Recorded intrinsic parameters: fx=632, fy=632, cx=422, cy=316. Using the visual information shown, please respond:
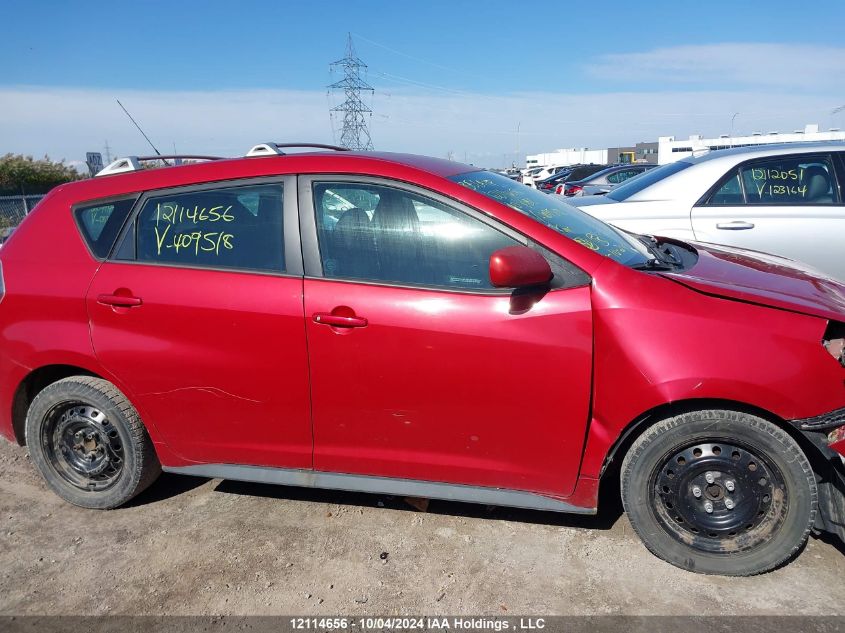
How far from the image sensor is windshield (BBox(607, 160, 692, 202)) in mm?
5555

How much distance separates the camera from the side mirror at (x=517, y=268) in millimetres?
2482

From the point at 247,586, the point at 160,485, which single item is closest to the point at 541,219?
the point at 247,586

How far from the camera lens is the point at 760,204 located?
5.09 m

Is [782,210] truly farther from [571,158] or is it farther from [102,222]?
[571,158]

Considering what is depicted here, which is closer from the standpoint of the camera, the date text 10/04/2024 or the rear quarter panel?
the date text 10/04/2024

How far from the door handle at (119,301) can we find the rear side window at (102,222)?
230mm

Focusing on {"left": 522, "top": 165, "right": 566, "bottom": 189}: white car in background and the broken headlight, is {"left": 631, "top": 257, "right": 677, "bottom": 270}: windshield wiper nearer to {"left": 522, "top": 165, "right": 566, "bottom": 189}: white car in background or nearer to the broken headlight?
the broken headlight

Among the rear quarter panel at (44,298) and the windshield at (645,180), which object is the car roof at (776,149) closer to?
the windshield at (645,180)

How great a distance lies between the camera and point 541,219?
2861 mm

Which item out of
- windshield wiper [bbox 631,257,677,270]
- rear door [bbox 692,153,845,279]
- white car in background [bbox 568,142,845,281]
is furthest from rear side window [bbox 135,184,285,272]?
rear door [bbox 692,153,845,279]

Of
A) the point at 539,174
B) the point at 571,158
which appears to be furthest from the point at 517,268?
the point at 571,158

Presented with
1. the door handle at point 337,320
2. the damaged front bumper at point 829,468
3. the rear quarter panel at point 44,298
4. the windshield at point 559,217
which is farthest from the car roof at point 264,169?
the damaged front bumper at point 829,468

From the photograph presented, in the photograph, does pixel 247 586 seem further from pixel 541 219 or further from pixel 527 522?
pixel 541 219

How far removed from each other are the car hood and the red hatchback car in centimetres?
2
